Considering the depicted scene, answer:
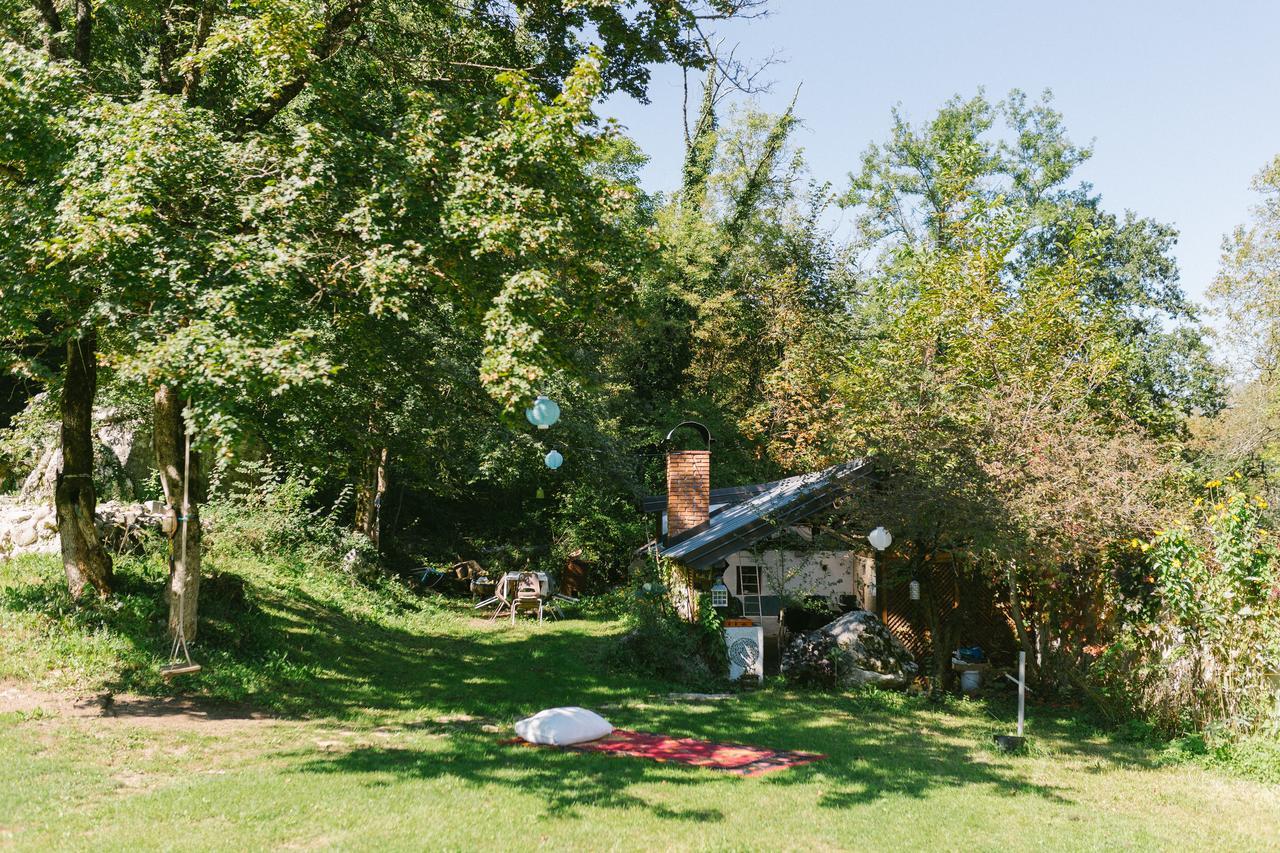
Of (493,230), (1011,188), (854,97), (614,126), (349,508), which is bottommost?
(349,508)

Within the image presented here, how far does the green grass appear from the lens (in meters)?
6.34

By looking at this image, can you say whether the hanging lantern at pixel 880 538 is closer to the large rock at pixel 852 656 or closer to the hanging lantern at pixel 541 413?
the large rock at pixel 852 656

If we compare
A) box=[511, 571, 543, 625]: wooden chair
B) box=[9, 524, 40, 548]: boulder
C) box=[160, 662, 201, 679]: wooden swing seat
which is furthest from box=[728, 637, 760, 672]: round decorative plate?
box=[9, 524, 40, 548]: boulder

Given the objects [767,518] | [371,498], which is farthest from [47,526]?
[767,518]

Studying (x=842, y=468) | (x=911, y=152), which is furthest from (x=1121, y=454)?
(x=911, y=152)

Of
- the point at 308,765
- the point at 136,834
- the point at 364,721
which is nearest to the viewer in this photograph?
the point at 136,834

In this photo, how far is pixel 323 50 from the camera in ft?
39.0

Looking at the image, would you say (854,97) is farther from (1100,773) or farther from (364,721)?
(364,721)

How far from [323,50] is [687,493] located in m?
9.49

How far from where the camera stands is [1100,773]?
8.86m

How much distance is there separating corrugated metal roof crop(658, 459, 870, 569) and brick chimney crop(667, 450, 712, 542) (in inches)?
53.3

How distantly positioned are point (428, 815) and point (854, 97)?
17.7 metres

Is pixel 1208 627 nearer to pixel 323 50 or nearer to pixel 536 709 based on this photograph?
pixel 536 709

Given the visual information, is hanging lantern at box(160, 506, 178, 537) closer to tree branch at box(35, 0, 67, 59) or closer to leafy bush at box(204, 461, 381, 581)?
leafy bush at box(204, 461, 381, 581)
